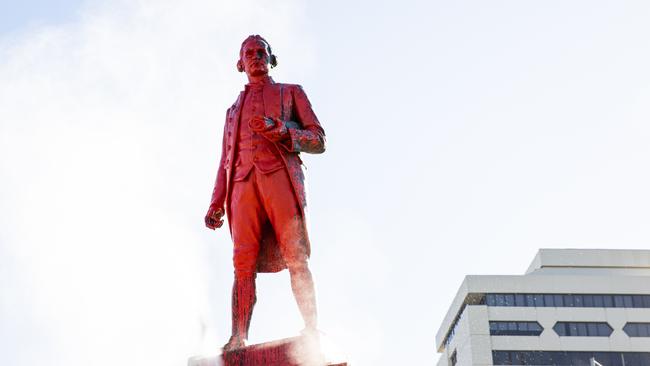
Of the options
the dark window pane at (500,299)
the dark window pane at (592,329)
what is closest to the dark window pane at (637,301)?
the dark window pane at (592,329)

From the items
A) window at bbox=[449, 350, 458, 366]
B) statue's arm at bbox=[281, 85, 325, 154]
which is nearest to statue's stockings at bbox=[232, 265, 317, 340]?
statue's arm at bbox=[281, 85, 325, 154]

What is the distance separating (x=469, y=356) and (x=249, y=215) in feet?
214

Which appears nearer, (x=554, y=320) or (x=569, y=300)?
(x=554, y=320)

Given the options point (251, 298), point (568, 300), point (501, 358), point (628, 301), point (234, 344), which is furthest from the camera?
point (628, 301)

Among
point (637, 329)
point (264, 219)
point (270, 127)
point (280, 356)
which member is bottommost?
point (280, 356)

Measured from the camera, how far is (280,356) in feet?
22.2

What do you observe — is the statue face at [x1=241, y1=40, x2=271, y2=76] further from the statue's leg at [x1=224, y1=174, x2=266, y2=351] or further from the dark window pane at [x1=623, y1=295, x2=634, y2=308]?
the dark window pane at [x1=623, y1=295, x2=634, y2=308]

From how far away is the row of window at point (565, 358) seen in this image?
2702 inches

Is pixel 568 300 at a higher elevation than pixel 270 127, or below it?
higher

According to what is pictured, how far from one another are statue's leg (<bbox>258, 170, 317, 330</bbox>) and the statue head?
1039mm

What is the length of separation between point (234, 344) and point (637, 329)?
224ft

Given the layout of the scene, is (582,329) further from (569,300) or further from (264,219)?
(264,219)

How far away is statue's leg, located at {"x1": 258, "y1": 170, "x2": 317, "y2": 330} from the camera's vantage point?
713 centimetres

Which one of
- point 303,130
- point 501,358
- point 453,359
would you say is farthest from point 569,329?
point 303,130
